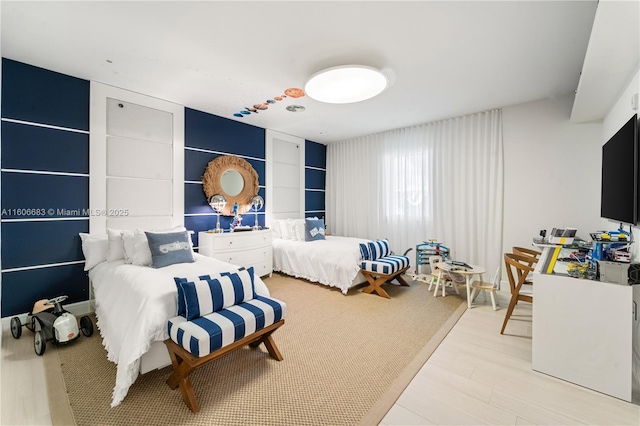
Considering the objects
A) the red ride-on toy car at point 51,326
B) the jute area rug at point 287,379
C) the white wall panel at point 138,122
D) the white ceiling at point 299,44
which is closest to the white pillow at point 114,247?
the red ride-on toy car at point 51,326

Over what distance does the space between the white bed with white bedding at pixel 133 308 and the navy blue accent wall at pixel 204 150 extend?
1478 millimetres

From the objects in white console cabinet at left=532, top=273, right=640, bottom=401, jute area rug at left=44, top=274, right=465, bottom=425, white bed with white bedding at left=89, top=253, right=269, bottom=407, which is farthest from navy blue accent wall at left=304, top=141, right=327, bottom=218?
white console cabinet at left=532, top=273, right=640, bottom=401

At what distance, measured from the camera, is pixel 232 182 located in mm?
4434

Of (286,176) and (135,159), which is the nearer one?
(135,159)

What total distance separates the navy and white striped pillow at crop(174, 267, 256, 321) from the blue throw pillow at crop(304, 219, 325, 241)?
240cm

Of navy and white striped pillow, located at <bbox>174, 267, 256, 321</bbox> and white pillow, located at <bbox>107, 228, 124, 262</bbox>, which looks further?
white pillow, located at <bbox>107, 228, 124, 262</bbox>

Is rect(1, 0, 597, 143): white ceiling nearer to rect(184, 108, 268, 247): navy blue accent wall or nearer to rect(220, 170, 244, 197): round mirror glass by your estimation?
rect(184, 108, 268, 247): navy blue accent wall

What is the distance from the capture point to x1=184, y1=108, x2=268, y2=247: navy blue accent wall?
3955 millimetres

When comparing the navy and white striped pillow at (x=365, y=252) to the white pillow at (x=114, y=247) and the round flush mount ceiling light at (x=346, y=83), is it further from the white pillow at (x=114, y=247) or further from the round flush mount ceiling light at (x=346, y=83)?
the white pillow at (x=114, y=247)

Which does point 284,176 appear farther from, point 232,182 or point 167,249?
point 167,249

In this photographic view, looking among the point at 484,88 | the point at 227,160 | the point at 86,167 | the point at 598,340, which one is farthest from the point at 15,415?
the point at 484,88

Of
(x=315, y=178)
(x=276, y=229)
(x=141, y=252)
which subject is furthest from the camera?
(x=315, y=178)

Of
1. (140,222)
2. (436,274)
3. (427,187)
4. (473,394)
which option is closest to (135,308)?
(140,222)

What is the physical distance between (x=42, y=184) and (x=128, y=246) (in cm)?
110
